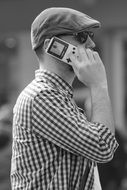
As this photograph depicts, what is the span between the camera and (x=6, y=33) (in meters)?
12.4

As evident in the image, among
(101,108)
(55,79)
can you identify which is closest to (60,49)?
(55,79)

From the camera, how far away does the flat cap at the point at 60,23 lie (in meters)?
2.41

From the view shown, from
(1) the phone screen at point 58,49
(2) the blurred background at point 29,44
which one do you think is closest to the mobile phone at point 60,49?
(1) the phone screen at point 58,49

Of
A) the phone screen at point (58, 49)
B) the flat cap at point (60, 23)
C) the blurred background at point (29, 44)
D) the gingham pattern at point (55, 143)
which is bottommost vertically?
the blurred background at point (29, 44)

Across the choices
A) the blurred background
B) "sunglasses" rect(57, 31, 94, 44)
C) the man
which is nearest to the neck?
the man

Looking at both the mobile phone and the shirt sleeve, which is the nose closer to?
the mobile phone

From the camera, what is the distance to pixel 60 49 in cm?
244

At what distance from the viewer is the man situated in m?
2.31

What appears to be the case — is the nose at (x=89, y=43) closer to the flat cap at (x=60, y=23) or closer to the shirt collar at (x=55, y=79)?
the flat cap at (x=60, y=23)

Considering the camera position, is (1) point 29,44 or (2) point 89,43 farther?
(1) point 29,44

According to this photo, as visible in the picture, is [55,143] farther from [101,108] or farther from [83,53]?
[83,53]

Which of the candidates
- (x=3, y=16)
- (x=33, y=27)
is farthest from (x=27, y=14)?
(x=33, y=27)

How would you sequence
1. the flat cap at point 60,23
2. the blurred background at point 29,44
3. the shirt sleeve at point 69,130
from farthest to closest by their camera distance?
the blurred background at point 29,44, the flat cap at point 60,23, the shirt sleeve at point 69,130

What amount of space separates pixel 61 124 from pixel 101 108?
160 mm
